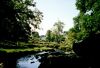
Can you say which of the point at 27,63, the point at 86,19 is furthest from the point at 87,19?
the point at 27,63

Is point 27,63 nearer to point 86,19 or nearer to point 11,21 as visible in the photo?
point 11,21

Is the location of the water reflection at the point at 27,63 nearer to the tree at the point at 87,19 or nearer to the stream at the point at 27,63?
the stream at the point at 27,63

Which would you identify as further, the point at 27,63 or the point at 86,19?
the point at 86,19

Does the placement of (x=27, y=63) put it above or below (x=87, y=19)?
below

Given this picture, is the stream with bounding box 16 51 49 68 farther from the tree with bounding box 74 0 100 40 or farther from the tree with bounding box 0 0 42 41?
the tree with bounding box 74 0 100 40

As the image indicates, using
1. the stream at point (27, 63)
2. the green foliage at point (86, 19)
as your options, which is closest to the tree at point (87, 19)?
the green foliage at point (86, 19)

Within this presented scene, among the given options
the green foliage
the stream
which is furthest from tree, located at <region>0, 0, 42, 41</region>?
the green foliage

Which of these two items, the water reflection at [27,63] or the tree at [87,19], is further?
the tree at [87,19]

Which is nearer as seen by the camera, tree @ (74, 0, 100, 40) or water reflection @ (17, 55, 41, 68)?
water reflection @ (17, 55, 41, 68)

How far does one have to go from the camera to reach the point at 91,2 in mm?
42906

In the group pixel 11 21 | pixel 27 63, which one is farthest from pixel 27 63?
pixel 11 21

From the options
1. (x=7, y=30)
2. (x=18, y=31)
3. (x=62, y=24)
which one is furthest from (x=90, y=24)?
(x=62, y=24)

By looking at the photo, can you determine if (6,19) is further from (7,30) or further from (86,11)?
(86,11)

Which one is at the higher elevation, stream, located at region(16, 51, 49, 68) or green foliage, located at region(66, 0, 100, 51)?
green foliage, located at region(66, 0, 100, 51)
